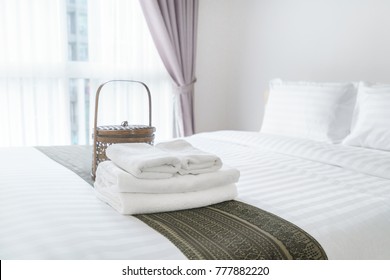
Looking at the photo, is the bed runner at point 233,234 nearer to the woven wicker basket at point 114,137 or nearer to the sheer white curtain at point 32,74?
the woven wicker basket at point 114,137

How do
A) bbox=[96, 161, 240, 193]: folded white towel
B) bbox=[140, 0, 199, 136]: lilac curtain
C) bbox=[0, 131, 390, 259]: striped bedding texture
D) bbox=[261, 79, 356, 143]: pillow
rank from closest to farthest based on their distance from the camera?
1. bbox=[0, 131, 390, 259]: striped bedding texture
2. bbox=[96, 161, 240, 193]: folded white towel
3. bbox=[261, 79, 356, 143]: pillow
4. bbox=[140, 0, 199, 136]: lilac curtain

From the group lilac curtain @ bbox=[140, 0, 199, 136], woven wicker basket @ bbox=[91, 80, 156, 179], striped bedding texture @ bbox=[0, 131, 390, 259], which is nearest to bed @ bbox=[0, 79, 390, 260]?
striped bedding texture @ bbox=[0, 131, 390, 259]

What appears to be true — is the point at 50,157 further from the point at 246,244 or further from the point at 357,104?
the point at 357,104

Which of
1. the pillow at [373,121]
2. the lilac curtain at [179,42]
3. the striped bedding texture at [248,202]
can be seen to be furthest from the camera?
the lilac curtain at [179,42]

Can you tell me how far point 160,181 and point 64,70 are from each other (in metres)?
2.19

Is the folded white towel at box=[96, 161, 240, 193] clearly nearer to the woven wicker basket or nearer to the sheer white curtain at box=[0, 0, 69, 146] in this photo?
the woven wicker basket

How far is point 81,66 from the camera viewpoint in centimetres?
303

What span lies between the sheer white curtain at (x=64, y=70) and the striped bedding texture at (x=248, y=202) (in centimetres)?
116

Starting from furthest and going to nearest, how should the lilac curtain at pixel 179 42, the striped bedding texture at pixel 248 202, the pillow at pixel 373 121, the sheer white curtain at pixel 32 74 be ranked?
1. the lilac curtain at pixel 179 42
2. the sheer white curtain at pixel 32 74
3. the pillow at pixel 373 121
4. the striped bedding texture at pixel 248 202

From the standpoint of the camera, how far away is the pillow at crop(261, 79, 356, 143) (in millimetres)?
2186

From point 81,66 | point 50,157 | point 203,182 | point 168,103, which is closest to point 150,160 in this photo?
point 203,182

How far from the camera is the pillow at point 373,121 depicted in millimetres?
1884

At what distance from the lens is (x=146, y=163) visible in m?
1.02

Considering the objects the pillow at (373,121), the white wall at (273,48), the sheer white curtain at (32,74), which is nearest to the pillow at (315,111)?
the pillow at (373,121)
